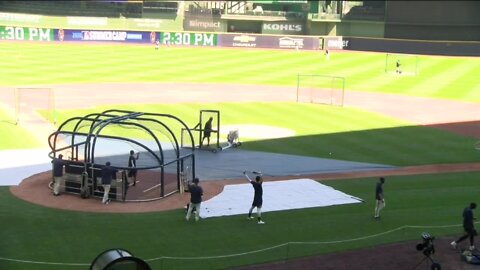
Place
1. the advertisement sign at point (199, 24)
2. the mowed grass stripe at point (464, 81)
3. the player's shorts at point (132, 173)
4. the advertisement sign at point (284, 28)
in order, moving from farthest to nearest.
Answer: the advertisement sign at point (284, 28)
the advertisement sign at point (199, 24)
the mowed grass stripe at point (464, 81)
the player's shorts at point (132, 173)

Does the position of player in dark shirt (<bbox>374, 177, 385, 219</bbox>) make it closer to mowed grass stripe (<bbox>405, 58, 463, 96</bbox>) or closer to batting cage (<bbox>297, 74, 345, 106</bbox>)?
batting cage (<bbox>297, 74, 345, 106</bbox>)

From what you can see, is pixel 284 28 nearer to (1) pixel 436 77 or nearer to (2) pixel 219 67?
(2) pixel 219 67

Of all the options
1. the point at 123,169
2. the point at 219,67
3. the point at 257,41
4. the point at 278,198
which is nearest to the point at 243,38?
the point at 257,41

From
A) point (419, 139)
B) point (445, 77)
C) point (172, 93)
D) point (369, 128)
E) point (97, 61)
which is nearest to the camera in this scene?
point (419, 139)

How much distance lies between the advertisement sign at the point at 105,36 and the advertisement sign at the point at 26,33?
4.41 feet

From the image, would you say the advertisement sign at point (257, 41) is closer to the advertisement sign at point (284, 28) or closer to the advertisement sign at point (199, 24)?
the advertisement sign at point (199, 24)

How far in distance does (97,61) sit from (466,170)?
45.8m

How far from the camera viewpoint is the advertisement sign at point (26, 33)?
75750 mm

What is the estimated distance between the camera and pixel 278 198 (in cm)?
2108

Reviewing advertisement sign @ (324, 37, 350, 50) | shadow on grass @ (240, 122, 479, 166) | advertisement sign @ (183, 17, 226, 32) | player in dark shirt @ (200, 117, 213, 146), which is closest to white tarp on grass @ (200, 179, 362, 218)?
shadow on grass @ (240, 122, 479, 166)

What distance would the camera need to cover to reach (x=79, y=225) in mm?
17406

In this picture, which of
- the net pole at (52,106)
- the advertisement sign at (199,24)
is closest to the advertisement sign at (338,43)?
the advertisement sign at (199,24)

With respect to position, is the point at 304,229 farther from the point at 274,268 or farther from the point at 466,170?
the point at 466,170

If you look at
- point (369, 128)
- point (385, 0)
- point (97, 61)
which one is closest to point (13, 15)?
point (97, 61)
